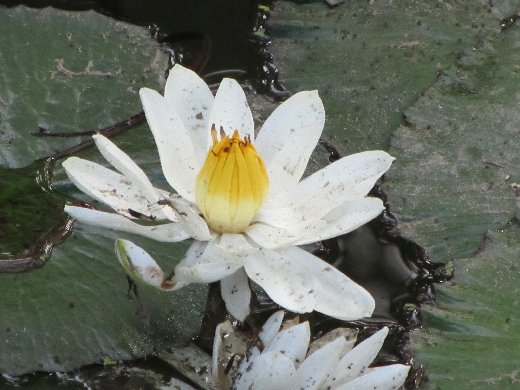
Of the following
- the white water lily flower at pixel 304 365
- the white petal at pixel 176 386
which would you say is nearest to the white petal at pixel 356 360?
the white water lily flower at pixel 304 365

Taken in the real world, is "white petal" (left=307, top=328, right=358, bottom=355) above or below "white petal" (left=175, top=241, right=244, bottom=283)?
below

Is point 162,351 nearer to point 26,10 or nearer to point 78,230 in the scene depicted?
point 78,230

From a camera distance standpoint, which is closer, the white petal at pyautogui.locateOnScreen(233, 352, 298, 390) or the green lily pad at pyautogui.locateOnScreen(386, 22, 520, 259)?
the white petal at pyautogui.locateOnScreen(233, 352, 298, 390)

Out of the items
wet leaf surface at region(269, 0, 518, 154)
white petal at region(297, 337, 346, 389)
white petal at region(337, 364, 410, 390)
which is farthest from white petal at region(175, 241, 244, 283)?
wet leaf surface at region(269, 0, 518, 154)

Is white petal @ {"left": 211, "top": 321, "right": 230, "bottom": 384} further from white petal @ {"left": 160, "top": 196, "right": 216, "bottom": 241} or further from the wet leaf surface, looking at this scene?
the wet leaf surface

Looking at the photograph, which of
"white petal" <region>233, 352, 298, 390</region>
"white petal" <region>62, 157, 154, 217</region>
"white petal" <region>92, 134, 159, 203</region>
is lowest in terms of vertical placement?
"white petal" <region>233, 352, 298, 390</region>

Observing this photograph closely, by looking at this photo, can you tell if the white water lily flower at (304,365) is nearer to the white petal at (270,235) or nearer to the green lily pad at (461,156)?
the white petal at (270,235)

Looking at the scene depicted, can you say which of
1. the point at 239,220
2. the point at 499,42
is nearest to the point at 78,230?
the point at 239,220
